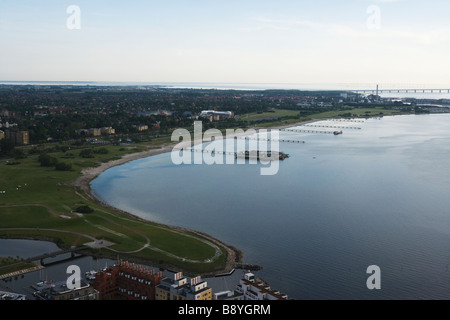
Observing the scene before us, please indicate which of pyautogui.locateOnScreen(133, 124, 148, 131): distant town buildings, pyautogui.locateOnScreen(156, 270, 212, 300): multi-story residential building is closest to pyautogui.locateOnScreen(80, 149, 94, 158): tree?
pyautogui.locateOnScreen(133, 124, 148, 131): distant town buildings

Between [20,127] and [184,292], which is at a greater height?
[20,127]

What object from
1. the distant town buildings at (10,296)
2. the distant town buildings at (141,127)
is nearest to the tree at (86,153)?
the distant town buildings at (141,127)

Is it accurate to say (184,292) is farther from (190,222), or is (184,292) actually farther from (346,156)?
(346,156)

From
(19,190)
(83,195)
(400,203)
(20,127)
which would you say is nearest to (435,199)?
(400,203)

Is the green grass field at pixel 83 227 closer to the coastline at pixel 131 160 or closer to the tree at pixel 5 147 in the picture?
the coastline at pixel 131 160

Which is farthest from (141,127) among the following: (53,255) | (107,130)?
(53,255)

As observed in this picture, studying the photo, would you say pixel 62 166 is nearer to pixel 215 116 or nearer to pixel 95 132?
pixel 95 132
